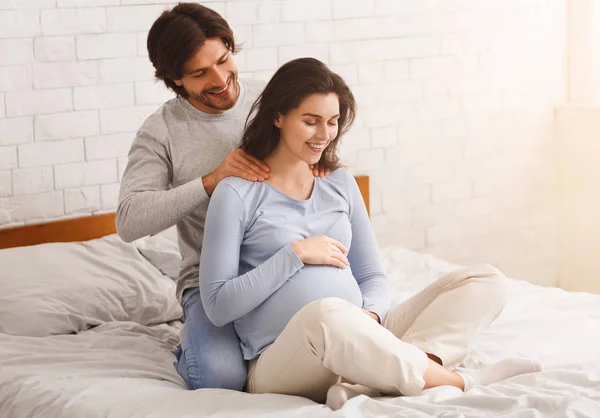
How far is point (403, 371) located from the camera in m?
1.68

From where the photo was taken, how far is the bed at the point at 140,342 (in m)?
1.68

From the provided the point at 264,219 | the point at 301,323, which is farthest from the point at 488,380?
the point at 264,219

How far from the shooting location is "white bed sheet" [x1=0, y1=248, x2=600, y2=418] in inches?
64.7

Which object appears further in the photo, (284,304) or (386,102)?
(386,102)

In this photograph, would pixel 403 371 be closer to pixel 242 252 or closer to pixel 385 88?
pixel 242 252

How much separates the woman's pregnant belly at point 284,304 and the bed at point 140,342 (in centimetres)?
13

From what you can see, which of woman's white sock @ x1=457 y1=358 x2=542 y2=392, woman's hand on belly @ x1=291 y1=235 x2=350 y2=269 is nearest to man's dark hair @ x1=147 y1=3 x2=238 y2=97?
woman's hand on belly @ x1=291 y1=235 x2=350 y2=269

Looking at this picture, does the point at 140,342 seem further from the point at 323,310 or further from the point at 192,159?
the point at 323,310

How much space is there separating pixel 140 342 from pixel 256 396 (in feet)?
1.83

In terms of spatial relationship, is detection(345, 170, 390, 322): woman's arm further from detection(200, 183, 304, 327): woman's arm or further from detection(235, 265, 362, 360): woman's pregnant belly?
detection(200, 183, 304, 327): woman's arm

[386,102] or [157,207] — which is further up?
[386,102]

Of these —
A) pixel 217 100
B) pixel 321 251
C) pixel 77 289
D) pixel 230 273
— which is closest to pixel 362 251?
pixel 321 251

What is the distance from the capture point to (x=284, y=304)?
1898mm

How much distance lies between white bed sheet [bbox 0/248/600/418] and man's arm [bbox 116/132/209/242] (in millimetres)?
301
